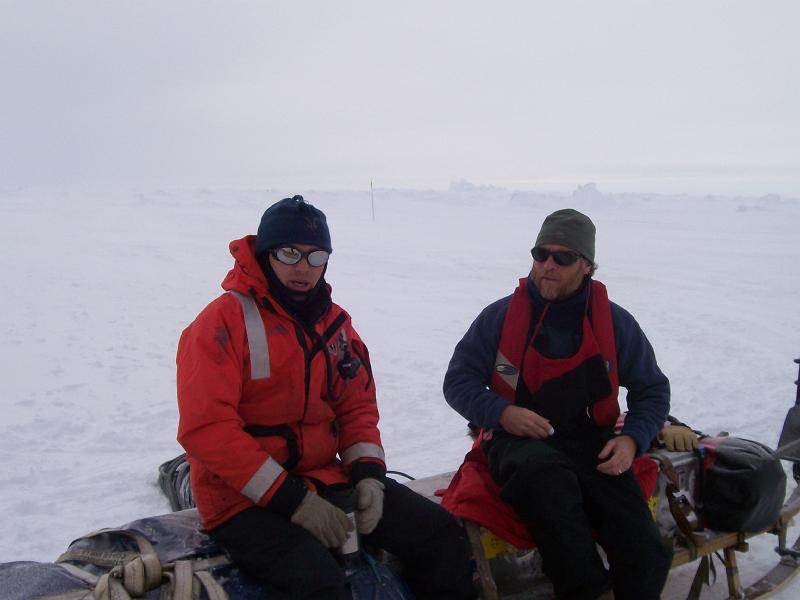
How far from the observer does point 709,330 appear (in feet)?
29.5

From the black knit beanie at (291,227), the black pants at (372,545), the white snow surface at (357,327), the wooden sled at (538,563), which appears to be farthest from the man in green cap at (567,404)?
the white snow surface at (357,327)

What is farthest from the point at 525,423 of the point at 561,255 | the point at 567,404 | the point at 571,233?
the point at 571,233

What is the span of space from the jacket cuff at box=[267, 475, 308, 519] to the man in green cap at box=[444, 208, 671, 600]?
0.80 metres

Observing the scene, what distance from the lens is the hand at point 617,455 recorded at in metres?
2.70

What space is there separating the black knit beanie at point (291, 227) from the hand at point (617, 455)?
1412mm

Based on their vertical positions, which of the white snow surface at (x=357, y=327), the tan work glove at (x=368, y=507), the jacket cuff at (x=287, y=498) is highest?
the jacket cuff at (x=287, y=498)

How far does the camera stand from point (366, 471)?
103 inches

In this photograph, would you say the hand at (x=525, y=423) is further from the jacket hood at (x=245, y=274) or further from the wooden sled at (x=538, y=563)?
the jacket hood at (x=245, y=274)

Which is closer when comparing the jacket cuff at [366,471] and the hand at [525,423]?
the jacket cuff at [366,471]

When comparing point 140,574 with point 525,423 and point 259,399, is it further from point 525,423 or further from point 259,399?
point 525,423

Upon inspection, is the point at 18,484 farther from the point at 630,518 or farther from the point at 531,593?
the point at 630,518

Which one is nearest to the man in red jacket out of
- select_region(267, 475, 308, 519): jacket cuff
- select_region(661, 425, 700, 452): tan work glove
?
select_region(267, 475, 308, 519): jacket cuff

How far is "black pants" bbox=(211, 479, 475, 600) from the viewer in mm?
2137

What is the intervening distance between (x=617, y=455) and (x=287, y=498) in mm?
1354
